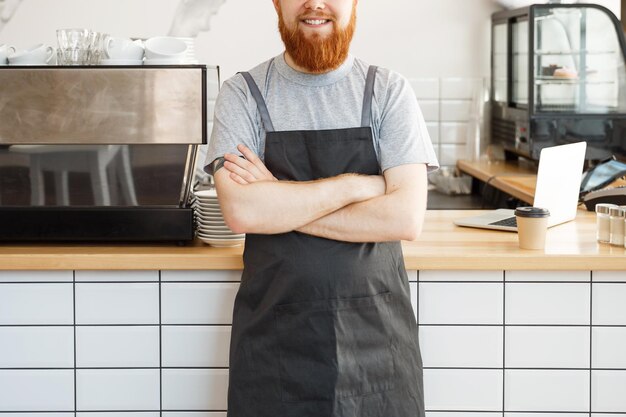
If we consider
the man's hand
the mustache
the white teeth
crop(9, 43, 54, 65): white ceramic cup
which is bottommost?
the man's hand

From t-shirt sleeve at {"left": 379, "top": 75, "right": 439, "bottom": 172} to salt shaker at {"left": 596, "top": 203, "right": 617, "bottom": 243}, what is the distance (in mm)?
650

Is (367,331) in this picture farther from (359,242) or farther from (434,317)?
(434,317)

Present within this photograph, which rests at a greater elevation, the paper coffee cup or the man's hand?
the man's hand

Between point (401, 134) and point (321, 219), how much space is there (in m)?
0.27

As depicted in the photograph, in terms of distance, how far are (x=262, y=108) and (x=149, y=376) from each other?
807mm

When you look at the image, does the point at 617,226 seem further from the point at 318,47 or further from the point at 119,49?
the point at 119,49

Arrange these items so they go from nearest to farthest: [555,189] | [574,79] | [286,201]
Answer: [286,201]
[555,189]
[574,79]

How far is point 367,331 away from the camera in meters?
2.19

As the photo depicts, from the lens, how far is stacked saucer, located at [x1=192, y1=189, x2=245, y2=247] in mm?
2539

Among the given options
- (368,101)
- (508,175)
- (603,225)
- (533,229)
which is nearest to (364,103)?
(368,101)

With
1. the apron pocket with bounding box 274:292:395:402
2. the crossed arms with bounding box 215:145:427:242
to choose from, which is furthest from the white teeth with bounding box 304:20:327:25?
the apron pocket with bounding box 274:292:395:402

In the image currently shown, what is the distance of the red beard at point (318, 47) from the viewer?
2197 mm

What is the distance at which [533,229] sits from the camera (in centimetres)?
253

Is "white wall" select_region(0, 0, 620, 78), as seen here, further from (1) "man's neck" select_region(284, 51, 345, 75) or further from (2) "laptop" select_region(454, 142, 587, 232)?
(1) "man's neck" select_region(284, 51, 345, 75)
